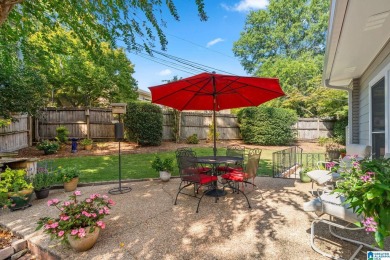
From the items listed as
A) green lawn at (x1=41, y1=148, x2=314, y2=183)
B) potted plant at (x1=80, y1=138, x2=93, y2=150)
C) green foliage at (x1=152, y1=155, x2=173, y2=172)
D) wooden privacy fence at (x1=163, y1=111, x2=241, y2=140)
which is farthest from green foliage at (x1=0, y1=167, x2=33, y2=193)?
wooden privacy fence at (x1=163, y1=111, x2=241, y2=140)

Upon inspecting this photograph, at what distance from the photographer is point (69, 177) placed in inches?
176

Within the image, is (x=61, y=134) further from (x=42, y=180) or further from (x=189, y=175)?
(x=189, y=175)

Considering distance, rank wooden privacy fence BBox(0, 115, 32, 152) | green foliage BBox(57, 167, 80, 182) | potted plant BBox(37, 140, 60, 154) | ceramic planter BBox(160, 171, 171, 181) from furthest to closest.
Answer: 1. potted plant BBox(37, 140, 60, 154)
2. wooden privacy fence BBox(0, 115, 32, 152)
3. ceramic planter BBox(160, 171, 171, 181)
4. green foliage BBox(57, 167, 80, 182)

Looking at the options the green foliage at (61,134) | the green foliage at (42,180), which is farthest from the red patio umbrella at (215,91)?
the green foliage at (61,134)

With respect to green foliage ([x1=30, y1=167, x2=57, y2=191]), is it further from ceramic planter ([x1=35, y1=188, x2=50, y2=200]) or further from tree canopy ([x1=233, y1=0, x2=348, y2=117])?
tree canopy ([x1=233, y1=0, x2=348, y2=117])

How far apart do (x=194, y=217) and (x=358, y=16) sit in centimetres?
333

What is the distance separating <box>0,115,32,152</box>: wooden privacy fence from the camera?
7.42m

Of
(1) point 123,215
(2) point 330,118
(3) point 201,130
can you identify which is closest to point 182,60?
(3) point 201,130

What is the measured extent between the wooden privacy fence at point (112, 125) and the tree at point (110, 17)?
636cm

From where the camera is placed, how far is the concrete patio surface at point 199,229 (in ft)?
7.58

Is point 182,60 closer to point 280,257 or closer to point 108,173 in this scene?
point 108,173

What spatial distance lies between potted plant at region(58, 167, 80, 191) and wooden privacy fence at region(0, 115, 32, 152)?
4.43 m

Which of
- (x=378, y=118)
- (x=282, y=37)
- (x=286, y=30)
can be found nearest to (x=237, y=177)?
(x=378, y=118)

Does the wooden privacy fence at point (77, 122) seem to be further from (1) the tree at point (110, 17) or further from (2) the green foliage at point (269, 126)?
(2) the green foliage at point (269, 126)
